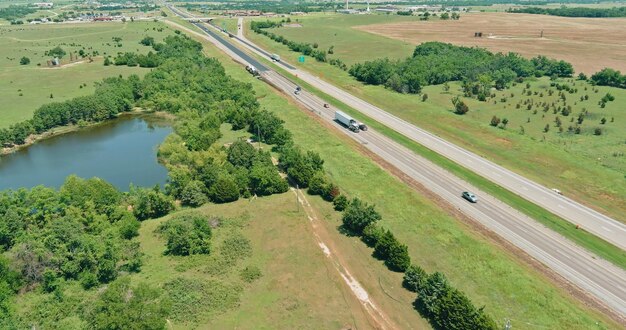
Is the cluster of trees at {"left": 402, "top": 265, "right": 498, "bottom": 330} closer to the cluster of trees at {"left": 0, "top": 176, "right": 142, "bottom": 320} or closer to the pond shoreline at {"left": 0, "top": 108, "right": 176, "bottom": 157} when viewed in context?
the cluster of trees at {"left": 0, "top": 176, "right": 142, "bottom": 320}

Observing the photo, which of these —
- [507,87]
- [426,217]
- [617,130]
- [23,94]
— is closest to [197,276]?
[426,217]

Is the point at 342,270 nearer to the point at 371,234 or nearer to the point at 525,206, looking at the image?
the point at 371,234

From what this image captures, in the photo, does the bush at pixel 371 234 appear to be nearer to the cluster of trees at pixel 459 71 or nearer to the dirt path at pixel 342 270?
the dirt path at pixel 342 270

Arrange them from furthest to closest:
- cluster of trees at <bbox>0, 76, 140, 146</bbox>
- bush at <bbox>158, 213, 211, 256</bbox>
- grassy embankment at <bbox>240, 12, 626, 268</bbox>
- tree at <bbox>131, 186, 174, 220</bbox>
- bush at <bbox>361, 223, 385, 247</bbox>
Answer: cluster of trees at <bbox>0, 76, 140, 146</bbox> → grassy embankment at <bbox>240, 12, 626, 268</bbox> → tree at <bbox>131, 186, 174, 220</bbox> → bush at <bbox>361, 223, 385, 247</bbox> → bush at <bbox>158, 213, 211, 256</bbox>

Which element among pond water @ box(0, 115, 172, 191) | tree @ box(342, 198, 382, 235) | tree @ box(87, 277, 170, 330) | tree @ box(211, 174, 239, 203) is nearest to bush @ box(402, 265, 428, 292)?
tree @ box(342, 198, 382, 235)

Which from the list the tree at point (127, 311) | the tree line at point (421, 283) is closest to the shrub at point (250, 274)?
the tree at point (127, 311)

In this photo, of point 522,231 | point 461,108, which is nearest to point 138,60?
point 461,108

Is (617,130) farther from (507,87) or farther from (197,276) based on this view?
(197,276)
